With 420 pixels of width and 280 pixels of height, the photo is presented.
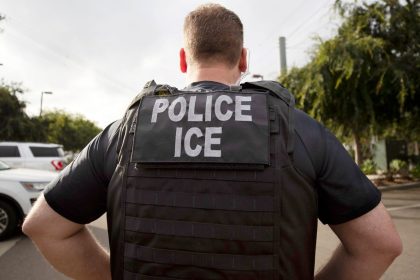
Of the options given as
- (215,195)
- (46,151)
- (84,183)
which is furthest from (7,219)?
(46,151)

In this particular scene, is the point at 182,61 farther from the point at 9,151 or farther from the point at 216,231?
the point at 9,151

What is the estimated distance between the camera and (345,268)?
1359mm

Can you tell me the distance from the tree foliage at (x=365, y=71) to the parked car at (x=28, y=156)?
337 inches

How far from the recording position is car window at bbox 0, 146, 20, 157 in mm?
11719

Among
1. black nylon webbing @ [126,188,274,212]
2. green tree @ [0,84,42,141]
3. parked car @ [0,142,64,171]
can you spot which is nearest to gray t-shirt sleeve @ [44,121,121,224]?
black nylon webbing @ [126,188,274,212]

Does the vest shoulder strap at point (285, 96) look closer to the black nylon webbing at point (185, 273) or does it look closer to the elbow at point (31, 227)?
the black nylon webbing at point (185, 273)

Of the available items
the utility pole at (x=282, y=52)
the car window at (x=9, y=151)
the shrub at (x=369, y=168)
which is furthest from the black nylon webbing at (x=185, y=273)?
the utility pole at (x=282, y=52)

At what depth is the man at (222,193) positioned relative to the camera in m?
1.19

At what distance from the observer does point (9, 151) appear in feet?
39.0

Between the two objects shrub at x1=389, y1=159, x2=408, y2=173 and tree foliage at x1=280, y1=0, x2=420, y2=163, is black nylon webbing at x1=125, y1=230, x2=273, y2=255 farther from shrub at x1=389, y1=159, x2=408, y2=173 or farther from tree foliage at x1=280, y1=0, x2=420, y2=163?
shrub at x1=389, y1=159, x2=408, y2=173

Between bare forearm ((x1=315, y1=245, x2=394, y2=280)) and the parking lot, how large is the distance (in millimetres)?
1809

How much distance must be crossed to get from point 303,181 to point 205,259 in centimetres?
42

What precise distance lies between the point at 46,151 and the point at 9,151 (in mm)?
1115

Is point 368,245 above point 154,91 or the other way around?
the other way around
